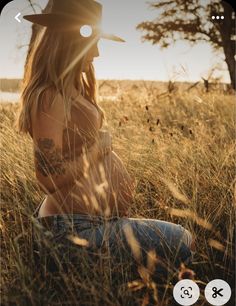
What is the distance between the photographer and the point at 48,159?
202 cm

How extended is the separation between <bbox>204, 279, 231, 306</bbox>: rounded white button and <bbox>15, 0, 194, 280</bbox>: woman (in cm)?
16

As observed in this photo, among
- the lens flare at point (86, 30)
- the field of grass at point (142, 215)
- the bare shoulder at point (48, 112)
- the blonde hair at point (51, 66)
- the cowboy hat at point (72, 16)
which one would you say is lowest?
the field of grass at point (142, 215)

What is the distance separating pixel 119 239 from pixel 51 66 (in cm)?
79

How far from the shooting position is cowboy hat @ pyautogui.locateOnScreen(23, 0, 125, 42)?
6.41ft

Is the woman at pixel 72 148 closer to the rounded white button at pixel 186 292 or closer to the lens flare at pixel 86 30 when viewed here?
the lens flare at pixel 86 30

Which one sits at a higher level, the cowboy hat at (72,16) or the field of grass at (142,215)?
the cowboy hat at (72,16)

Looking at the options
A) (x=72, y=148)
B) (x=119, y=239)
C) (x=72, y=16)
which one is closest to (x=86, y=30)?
(x=72, y=16)

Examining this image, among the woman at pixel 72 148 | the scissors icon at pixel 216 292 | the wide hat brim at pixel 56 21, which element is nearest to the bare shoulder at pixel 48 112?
the woman at pixel 72 148

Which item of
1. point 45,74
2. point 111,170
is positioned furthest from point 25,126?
point 111,170

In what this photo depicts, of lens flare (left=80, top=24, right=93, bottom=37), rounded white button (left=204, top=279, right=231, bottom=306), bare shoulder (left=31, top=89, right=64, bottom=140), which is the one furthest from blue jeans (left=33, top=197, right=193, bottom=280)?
lens flare (left=80, top=24, right=93, bottom=37)

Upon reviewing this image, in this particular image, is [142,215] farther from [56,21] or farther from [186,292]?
[56,21]

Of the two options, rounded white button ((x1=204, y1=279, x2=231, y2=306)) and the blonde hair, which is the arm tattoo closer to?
the blonde hair

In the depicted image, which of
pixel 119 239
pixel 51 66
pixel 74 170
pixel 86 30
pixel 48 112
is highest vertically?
pixel 86 30

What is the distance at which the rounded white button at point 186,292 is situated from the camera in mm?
1880
